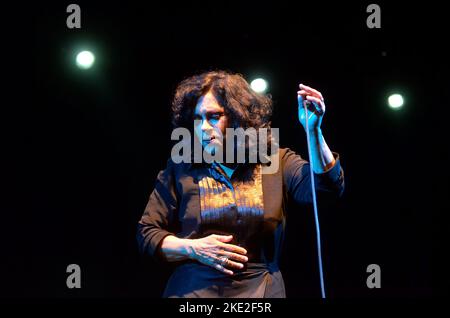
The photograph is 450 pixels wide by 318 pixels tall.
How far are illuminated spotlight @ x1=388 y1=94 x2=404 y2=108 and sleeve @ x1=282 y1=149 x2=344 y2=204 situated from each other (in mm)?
1122

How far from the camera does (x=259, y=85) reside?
276 cm

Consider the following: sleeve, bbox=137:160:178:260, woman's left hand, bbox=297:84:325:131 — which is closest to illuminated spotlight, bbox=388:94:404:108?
woman's left hand, bbox=297:84:325:131

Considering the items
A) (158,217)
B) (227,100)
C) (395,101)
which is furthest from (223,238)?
(395,101)

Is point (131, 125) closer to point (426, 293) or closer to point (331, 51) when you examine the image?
point (331, 51)

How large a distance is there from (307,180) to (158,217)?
0.51 meters

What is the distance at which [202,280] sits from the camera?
169 cm

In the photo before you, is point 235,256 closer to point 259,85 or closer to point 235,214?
point 235,214

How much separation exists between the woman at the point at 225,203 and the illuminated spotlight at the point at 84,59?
904 mm

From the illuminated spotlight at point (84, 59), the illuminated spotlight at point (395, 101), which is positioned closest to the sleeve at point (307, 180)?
the illuminated spotlight at point (395, 101)

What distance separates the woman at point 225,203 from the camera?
1.64 m

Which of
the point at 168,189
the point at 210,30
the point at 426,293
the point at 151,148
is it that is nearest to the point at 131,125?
the point at 151,148

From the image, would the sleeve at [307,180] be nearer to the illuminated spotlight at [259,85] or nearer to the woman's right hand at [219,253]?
the woman's right hand at [219,253]
